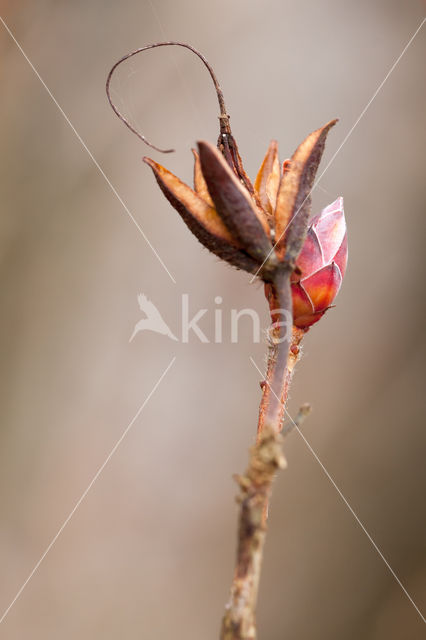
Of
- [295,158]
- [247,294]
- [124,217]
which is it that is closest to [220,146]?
[295,158]

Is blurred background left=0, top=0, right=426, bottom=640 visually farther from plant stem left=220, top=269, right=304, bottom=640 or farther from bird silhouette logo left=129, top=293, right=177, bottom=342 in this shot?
plant stem left=220, top=269, right=304, bottom=640

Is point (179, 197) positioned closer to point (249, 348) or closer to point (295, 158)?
point (295, 158)

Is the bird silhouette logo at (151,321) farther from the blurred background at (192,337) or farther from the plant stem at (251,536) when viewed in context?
the plant stem at (251,536)

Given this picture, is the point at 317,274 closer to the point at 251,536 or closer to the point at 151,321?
the point at 251,536

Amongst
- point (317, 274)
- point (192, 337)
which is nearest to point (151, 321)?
point (192, 337)

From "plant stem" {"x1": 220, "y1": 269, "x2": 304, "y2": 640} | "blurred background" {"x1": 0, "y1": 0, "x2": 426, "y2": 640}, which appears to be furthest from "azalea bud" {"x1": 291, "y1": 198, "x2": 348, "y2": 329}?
"blurred background" {"x1": 0, "y1": 0, "x2": 426, "y2": 640}

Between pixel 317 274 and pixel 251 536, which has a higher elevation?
pixel 317 274
